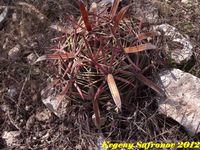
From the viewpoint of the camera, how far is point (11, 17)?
292cm

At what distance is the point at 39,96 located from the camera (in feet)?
8.12

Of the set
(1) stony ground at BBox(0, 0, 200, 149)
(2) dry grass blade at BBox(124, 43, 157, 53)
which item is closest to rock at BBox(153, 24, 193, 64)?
(1) stony ground at BBox(0, 0, 200, 149)

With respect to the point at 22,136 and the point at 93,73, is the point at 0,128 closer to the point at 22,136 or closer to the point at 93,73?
the point at 22,136

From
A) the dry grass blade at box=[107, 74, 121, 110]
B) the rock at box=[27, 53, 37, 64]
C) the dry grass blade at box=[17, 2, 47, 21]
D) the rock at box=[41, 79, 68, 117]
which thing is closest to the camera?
the dry grass blade at box=[107, 74, 121, 110]

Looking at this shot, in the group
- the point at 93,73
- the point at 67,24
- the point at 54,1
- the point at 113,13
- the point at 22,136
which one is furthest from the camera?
the point at 54,1

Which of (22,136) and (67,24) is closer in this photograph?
(22,136)

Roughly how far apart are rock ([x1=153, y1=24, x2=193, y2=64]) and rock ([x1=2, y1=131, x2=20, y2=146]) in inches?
44.3

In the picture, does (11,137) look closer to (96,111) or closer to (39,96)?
(39,96)

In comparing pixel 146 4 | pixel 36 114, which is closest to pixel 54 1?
pixel 146 4

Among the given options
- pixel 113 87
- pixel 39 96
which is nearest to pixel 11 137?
pixel 39 96

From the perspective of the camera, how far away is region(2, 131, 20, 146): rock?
2330 mm

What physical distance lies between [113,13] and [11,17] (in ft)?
3.48

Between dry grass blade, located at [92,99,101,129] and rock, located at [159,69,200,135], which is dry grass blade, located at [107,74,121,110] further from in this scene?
rock, located at [159,69,200,135]

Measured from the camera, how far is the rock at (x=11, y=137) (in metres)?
2.33
